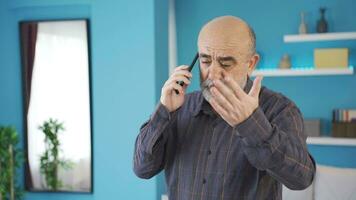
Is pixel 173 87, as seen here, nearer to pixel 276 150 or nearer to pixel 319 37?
pixel 276 150

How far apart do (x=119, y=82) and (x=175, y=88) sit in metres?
1.92

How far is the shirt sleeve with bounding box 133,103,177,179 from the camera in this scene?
109cm

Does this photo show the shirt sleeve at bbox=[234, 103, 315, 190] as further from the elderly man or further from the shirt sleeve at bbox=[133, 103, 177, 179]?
the shirt sleeve at bbox=[133, 103, 177, 179]

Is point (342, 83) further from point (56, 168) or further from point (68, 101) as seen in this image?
point (56, 168)

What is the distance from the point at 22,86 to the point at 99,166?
0.98 m

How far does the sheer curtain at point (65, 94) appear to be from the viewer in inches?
124

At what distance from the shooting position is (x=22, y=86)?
3334mm

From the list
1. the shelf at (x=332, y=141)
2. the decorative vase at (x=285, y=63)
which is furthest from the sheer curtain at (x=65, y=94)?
the shelf at (x=332, y=141)

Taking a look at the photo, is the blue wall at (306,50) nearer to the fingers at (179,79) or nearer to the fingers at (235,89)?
the fingers at (179,79)

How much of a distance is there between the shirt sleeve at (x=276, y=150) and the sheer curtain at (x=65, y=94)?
241 centimetres

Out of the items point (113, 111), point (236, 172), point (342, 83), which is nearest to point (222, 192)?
point (236, 172)

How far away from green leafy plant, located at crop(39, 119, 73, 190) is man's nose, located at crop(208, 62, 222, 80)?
244cm

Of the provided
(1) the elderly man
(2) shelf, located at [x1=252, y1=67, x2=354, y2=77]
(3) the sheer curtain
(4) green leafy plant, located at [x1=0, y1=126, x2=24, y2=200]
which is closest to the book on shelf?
(2) shelf, located at [x1=252, y1=67, x2=354, y2=77]

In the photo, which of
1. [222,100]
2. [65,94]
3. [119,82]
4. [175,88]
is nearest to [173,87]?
[175,88]
